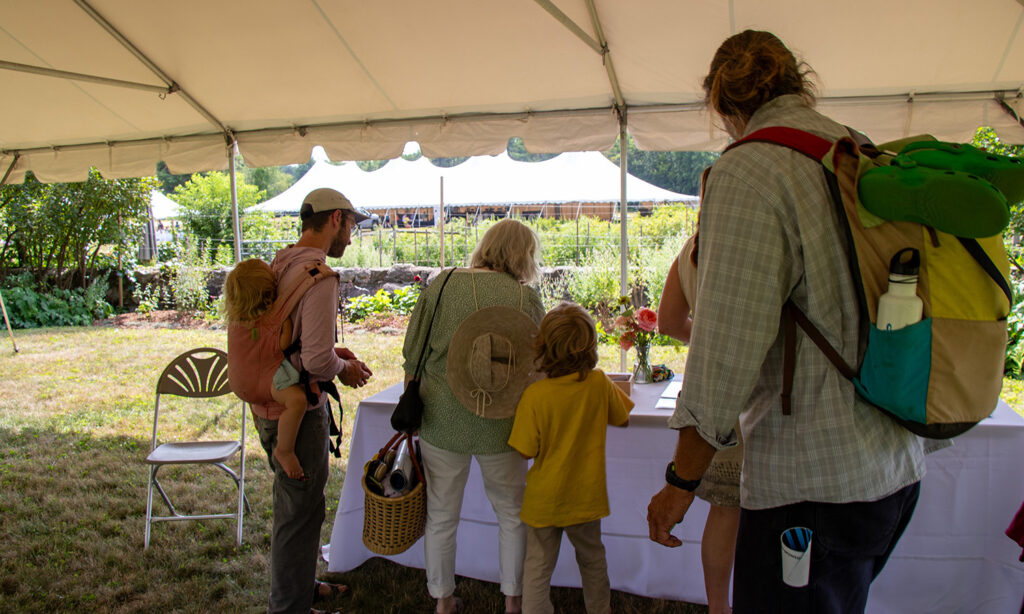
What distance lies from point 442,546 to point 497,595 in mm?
512

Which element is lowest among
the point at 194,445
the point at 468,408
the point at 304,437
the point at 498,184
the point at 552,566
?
the point at 552,566

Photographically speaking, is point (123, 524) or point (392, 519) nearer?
point (392, 519)

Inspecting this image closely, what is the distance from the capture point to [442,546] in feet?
7.72

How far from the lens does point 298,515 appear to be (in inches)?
90.4

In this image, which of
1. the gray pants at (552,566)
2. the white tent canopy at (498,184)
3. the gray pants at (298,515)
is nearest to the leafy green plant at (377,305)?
the white tent canopy at (498,184)

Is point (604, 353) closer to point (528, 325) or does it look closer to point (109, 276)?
point (528, 325)

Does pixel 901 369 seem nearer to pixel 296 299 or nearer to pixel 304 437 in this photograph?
pixel 296 299

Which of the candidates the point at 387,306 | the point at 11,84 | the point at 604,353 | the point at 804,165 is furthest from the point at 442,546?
the point at 387,306

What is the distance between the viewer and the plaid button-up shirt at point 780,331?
3.45 feet

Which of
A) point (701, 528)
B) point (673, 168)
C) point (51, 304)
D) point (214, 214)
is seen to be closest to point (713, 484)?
point (701, 528)

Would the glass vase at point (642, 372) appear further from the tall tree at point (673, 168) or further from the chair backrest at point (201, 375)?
the tall tree at point (673, 168)

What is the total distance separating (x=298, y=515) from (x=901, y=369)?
199cm

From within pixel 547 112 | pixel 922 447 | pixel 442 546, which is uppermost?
pixel 547 112

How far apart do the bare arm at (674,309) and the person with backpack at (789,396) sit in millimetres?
620
